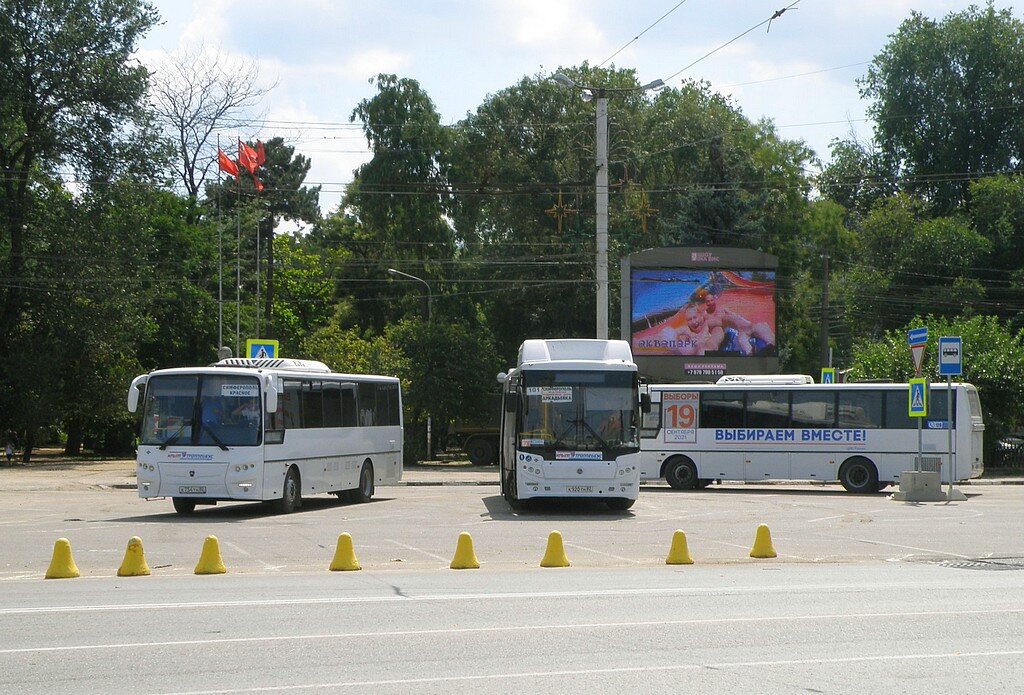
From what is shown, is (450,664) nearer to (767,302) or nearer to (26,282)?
(767,302)

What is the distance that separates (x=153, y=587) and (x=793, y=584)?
22.6 feet

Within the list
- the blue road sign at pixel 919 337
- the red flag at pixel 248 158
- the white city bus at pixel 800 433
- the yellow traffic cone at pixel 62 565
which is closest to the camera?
the yellow traffic cone at pixel 62 565

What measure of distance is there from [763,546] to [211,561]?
7.22m

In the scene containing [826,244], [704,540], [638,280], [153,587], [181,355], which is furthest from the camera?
[826,244]

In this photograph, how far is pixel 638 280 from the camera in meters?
47.3

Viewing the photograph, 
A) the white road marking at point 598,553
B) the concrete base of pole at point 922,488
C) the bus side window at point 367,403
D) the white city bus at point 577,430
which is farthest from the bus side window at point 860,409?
the white road marking at point 598,553

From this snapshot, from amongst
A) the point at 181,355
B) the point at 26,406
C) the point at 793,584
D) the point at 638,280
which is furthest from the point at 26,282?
the point at 793,584

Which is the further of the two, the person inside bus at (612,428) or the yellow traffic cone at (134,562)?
the person inside bus at (612,428)

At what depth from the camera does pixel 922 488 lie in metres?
28.2

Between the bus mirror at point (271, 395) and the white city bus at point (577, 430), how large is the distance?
4.61 metres

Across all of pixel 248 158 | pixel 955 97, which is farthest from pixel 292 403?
pixel 955 97

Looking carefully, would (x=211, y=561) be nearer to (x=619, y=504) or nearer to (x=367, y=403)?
(x=619, y=504)

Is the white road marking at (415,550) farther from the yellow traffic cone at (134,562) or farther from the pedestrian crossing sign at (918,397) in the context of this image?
the pedestrian crossing sign at (918,397)

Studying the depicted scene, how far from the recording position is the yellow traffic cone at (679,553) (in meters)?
15.6
